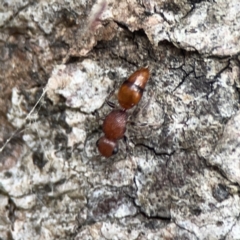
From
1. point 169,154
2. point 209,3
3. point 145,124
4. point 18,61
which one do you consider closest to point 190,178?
point 169,154

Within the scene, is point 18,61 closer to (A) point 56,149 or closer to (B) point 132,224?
(A) point 56,149

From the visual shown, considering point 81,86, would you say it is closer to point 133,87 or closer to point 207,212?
point 133,87

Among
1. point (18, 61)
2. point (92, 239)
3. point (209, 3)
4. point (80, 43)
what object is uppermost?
point (209, 3)

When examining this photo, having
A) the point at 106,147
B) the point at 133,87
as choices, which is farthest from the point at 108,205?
the point at 133,87

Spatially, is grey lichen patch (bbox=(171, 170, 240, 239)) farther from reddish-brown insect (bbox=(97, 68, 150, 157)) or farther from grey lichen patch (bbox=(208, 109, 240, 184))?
reddish-brown insect (bbox=(97, 68, 150, 157))

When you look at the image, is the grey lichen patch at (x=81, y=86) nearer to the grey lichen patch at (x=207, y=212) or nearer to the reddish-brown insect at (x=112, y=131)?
the reddish-brown insect at (x=112, y=131)

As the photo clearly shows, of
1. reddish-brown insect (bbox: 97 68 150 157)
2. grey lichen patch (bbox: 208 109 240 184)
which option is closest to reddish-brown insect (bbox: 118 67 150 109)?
reddish-brown insect (bbox: 97 68 150 157)
